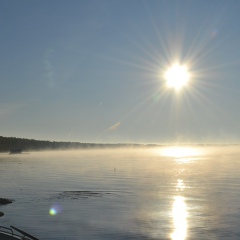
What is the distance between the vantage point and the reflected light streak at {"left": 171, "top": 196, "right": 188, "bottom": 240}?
4338cm

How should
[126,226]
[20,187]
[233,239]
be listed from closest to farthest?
[233,239]
[126,226]
[20,187]

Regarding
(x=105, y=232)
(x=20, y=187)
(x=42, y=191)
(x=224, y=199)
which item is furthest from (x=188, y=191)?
(x=105, y=232)

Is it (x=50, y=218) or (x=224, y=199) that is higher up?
(x=224, y=199)

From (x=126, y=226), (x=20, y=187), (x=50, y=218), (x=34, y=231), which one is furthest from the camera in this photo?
(x=20, y=187)

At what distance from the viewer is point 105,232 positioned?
44.5 metres

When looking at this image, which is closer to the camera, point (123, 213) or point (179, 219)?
point (179, 219)

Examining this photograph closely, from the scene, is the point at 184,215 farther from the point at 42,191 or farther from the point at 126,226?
the point at 42,191

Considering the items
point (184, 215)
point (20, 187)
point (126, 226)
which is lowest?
point (126, 226)

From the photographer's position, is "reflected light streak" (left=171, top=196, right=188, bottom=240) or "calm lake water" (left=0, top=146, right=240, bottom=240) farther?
"calm lake water" (left=0, top=146, right=240, bottom=240)

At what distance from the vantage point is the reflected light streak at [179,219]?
4338 cm

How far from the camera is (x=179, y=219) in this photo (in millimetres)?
52000

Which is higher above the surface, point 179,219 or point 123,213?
point 123,213

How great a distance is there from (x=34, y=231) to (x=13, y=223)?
5233 mm

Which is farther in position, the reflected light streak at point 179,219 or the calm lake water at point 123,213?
the calm lake water at point 123,213
